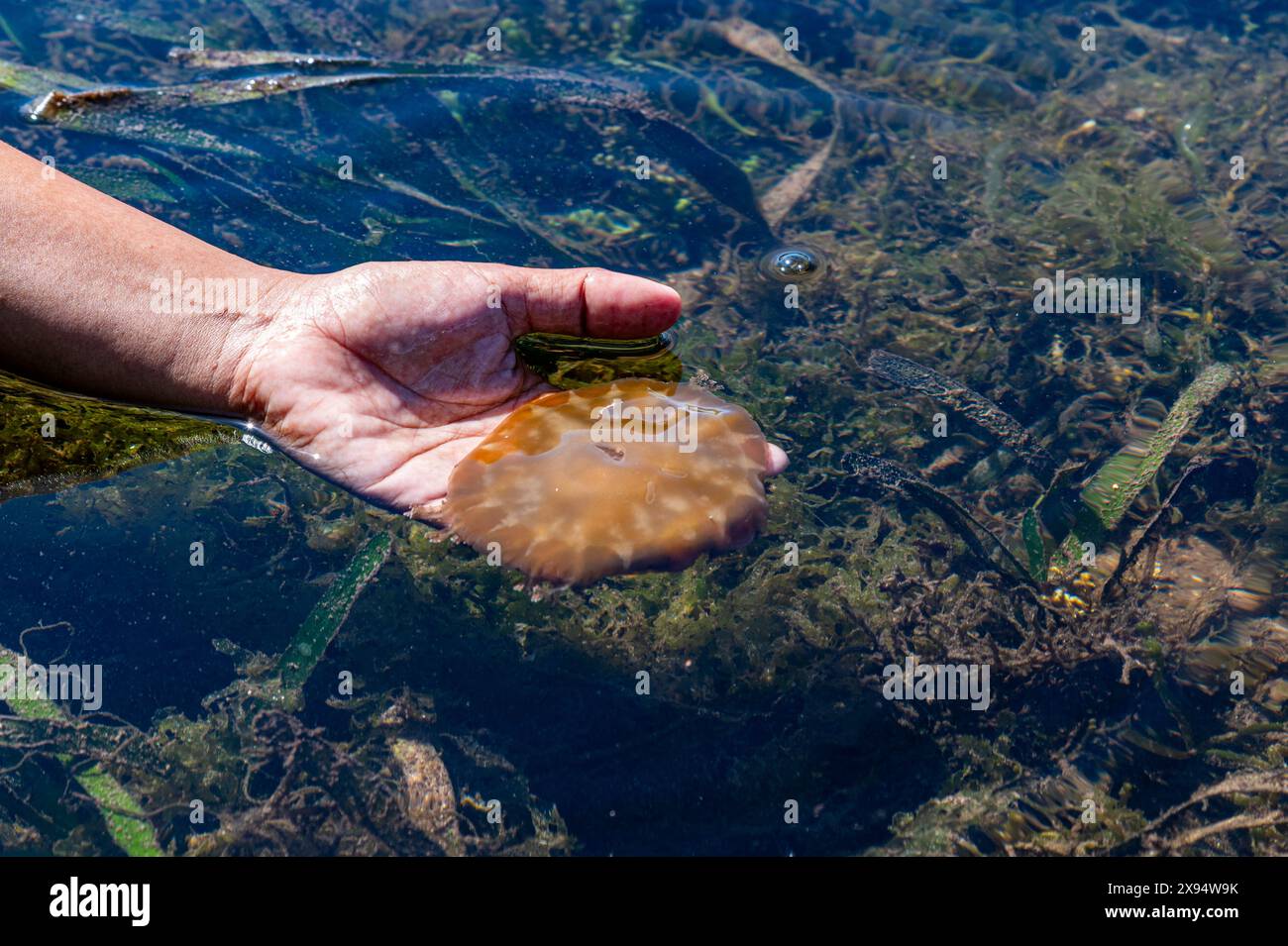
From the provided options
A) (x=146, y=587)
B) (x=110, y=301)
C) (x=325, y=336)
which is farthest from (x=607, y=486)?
(x=110, y=301)

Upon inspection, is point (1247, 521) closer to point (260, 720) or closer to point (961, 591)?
point (961, 591)

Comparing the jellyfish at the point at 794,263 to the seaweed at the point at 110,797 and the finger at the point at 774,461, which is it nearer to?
the finger at the point at 774,461

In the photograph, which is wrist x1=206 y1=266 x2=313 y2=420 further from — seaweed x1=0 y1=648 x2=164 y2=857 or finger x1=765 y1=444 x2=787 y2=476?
finger x1=765 y1=444 x2=787 y2=476

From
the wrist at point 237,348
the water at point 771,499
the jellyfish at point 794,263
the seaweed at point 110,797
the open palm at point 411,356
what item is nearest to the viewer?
the seaweed at point 110,797

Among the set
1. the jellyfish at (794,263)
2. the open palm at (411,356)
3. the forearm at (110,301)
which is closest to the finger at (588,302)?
the open palm at (411,356)

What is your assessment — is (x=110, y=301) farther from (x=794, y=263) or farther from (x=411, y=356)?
(x=794, y=263)

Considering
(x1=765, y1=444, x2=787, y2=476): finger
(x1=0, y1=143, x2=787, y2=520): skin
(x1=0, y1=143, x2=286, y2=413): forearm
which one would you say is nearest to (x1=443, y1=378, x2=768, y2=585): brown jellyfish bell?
(x1=765, y1=444, x2=787, y2=476): finger
